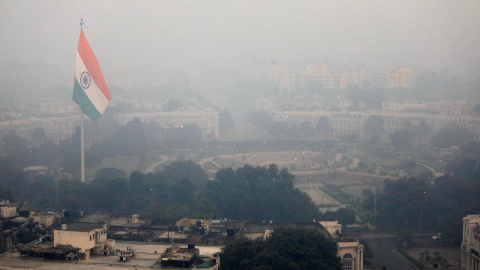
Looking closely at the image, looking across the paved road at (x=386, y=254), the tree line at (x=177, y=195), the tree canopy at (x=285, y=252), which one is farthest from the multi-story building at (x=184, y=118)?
the tree canopy at (x=285, y=252)

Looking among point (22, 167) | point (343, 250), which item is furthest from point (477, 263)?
point (22, 167)

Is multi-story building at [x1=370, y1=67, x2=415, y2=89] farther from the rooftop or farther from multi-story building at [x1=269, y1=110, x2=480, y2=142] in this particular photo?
the rooftop

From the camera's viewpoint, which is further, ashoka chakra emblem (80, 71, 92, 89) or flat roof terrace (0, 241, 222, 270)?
ashoka chakra emblem (80, 71, 92, 89)

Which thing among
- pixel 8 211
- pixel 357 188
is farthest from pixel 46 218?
pixel 357 188

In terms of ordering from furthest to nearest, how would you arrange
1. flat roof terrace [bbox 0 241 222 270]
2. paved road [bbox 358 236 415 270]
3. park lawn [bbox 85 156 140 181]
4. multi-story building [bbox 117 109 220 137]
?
multi-story building [bbox 117 109 220 137]
park lawn [bbox 85 156 140 181]
paved road [bbox 358 236 415 270]
flat roof terrace [bbox 0 241 222 270]

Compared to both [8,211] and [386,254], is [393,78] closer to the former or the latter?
[386,254]

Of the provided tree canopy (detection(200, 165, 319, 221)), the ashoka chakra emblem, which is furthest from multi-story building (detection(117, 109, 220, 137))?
tree canopy (detection(200, 165, 319, 221))

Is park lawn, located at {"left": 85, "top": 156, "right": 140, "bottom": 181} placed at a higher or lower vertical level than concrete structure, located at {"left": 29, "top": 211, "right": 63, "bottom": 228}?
higher
